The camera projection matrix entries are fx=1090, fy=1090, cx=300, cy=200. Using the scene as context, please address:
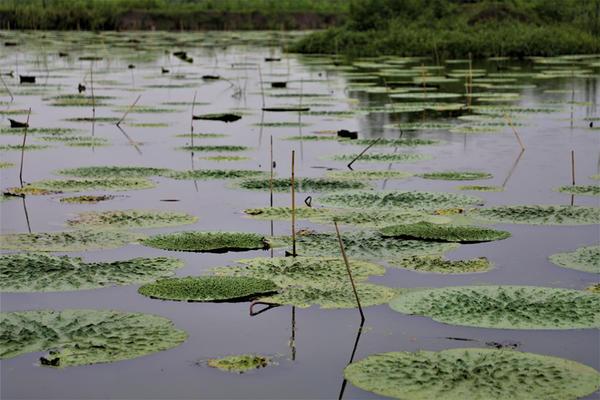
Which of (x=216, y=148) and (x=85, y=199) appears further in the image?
(x=216, y=148)

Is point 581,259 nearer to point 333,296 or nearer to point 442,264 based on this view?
point 442,264

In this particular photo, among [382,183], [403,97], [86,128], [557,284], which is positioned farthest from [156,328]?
[403,97]

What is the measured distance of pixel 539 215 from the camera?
187 inches

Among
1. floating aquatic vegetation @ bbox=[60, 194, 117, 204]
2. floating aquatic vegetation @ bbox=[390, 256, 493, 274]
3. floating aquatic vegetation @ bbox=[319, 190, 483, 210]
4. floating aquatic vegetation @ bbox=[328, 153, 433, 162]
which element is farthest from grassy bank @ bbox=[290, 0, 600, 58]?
floating aquatic vegetation @ bbox=[390, 256, 493, 274]

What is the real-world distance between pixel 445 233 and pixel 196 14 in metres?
32.1

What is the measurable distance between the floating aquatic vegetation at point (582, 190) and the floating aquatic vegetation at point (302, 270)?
1.93 m

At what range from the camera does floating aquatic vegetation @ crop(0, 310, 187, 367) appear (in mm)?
2863

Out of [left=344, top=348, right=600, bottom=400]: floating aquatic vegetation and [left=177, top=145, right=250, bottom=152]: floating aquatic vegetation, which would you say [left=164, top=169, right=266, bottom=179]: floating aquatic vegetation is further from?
[left=344, top=348, right=600, bottom=400]: floating aquatic vegetation

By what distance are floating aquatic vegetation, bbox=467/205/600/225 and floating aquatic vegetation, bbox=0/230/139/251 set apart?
154cm

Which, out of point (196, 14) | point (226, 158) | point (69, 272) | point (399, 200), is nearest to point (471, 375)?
point (69, 272)

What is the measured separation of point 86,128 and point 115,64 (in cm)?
968

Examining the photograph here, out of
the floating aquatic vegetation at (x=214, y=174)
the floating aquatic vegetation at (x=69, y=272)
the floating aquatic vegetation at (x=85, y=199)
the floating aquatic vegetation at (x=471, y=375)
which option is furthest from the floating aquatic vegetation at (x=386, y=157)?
the floating aquatic vegetation at (x=471, y=375)

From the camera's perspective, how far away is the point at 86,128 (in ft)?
28.2

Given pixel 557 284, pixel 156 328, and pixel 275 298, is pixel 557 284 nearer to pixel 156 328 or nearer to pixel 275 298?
pixel 275 298
